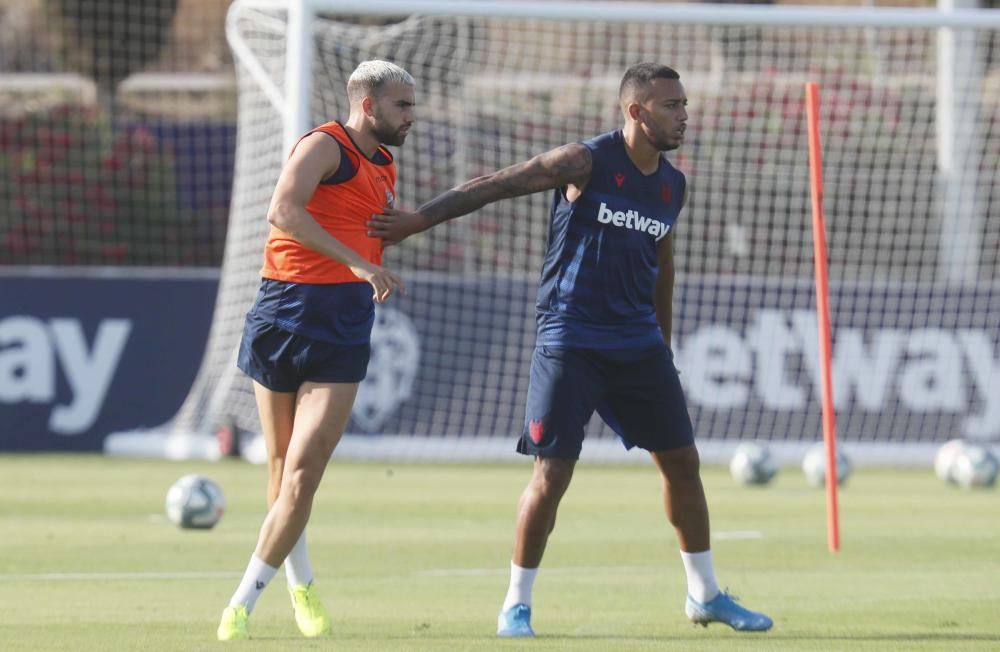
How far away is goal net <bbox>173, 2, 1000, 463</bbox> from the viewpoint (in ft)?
61.1

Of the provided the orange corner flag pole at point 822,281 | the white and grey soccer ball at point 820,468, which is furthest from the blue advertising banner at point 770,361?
the orange corner flag pole at point 822,281

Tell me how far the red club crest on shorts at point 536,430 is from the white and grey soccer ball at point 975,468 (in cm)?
893

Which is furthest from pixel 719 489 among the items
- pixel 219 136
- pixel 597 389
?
pixel 219 136

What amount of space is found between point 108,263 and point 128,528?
11.3m

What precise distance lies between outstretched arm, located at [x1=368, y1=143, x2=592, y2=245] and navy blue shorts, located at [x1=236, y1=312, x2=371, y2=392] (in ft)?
1.65

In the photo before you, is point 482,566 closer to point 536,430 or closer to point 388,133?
point 536,430

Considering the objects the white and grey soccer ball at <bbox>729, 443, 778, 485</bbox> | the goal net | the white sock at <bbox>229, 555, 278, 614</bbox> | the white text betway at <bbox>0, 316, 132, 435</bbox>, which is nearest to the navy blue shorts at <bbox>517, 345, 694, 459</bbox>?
the white sock at <bbox>229, 555, 278, 614</bbox>

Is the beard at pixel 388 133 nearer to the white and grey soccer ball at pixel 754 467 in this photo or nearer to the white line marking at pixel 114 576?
the white line marking at pixel 114 576

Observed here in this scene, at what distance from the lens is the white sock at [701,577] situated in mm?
8164

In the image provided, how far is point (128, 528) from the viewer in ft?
40.4

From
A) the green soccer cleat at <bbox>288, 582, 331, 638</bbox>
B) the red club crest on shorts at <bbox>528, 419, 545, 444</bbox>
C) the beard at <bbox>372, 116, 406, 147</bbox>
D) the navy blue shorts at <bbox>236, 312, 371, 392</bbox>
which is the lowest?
the green soccer cleat at <bbox>288, 582, 331, 638</bbox>

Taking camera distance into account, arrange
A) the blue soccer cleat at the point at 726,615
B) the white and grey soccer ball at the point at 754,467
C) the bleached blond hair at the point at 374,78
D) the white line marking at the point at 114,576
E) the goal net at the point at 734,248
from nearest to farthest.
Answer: the bleached blond hair at the point at 374,78
the blue soccer cleat at the point at 726,615
the white line marking at the point at 114,576
the white and grey soccer ball at the point at 754,467
the goal net at the point at 734,248

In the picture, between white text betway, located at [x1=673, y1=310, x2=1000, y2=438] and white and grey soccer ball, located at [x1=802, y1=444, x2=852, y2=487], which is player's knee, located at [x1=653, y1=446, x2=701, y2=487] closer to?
white and grey soccer ball, located at [x1=802, y1=444, x2=852, y2=487]

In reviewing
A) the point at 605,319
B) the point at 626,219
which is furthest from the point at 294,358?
the point at 626,219
